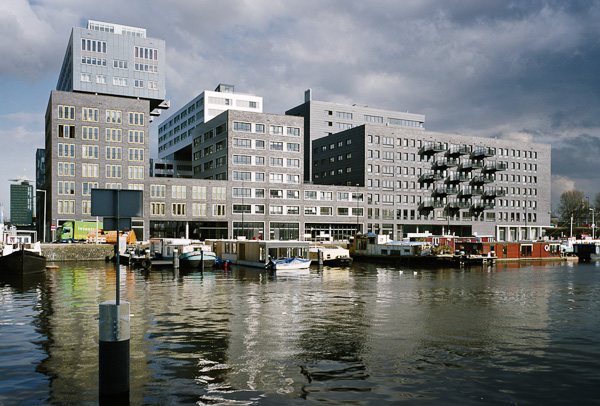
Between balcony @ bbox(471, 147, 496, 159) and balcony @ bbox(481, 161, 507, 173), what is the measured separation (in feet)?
8.70

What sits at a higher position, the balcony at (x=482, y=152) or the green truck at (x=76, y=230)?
the balcony at (x=482, y=152)

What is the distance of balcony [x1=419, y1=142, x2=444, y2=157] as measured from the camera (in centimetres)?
13550

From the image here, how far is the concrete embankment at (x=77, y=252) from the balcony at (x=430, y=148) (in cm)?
8596

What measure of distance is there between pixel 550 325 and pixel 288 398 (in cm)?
1884

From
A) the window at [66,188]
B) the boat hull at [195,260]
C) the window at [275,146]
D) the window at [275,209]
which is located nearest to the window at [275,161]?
the window at [275,146]

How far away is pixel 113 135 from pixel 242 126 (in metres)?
27.9

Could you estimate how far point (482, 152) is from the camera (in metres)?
140

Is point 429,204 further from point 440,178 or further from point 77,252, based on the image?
point 77,252

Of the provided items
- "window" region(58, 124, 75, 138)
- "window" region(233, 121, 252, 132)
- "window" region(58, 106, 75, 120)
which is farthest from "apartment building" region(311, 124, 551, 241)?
"window" region(58, 124, 75, 138)

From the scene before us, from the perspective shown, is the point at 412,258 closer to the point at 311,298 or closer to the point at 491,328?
the point at 311,298

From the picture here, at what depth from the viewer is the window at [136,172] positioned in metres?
104

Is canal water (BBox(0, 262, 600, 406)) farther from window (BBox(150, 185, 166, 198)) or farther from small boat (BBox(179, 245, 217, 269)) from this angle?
window (BBox(150, 185, 166, 198))

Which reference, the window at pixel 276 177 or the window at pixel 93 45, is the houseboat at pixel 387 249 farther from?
the window at pixel 93 45

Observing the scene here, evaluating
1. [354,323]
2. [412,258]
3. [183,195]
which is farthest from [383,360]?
[183,195]
